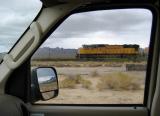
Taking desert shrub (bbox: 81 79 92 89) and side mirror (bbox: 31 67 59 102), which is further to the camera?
desert shrub (bbox: 81 79 92 89)

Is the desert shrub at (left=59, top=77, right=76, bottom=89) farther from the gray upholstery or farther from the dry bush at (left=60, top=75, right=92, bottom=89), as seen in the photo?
the gray upholstery

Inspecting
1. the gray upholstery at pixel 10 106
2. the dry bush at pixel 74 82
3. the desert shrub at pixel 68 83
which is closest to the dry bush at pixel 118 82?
the dry bush at pixel 74 82

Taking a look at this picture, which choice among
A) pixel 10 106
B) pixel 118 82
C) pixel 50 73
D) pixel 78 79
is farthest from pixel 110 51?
pixel 10 106

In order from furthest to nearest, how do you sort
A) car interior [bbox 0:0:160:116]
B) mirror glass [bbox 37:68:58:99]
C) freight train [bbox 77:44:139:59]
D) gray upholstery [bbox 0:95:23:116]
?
freight train [bbox 77:44:139:59] < mirror glass [bbox 37:68:58:99] < car interior [bbox 0:0:160:116] < gray upholstery [bbox 0:95:23:116]

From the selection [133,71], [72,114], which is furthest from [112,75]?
[72,114]

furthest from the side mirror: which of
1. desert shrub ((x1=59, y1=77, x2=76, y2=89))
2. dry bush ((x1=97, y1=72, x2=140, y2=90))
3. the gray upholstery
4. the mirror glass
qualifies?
dry bush ((x1=97, y1=72, x2=140, y2=90))

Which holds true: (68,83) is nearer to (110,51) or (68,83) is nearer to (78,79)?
(78,79)

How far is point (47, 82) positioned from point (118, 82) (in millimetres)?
737

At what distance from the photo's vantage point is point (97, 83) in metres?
4.05

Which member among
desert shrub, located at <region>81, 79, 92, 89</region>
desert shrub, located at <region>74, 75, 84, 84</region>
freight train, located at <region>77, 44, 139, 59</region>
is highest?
freight train, located at <region>77, 44, 139, 59</region>

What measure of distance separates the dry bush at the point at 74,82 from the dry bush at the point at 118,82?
0.11 m

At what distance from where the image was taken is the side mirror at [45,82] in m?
3.66

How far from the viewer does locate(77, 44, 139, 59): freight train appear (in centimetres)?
397

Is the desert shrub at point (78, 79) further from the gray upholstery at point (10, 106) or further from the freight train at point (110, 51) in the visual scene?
the gray upholstery at point (10, 106)
